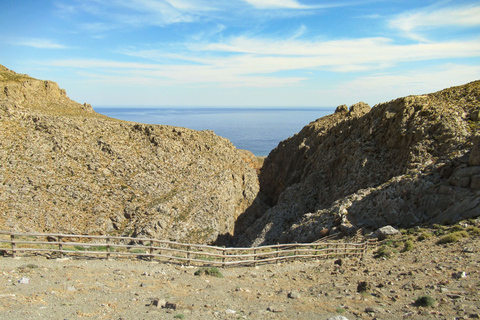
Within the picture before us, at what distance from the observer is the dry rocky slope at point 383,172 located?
2225 cm

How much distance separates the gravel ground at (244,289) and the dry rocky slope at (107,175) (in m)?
18.7

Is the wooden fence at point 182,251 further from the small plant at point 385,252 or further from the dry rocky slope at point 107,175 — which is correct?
the dry rocky slope at point 107,175

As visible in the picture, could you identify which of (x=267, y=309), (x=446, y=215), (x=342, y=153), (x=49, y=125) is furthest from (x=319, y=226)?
(x=49, y=125)

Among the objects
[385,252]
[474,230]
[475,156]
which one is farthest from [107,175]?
[475,156]

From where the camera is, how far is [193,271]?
15.6 meters

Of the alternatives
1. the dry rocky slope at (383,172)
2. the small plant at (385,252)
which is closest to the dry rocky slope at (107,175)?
the dry rocky slope at (383,172)

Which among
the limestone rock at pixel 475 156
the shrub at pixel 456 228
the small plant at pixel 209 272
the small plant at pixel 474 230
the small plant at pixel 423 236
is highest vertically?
the limestone rock at pixel 475 156

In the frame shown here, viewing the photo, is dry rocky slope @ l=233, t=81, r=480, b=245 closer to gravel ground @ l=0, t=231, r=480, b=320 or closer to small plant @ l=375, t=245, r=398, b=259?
small plant @ l=375, t=245, r=398, b=259

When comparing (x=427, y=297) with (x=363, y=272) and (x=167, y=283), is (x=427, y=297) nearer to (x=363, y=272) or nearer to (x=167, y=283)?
(x=363, y=272)

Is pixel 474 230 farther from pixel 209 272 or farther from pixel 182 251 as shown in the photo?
pixel 182 251

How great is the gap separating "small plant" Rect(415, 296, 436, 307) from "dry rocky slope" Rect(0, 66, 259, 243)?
26.7m

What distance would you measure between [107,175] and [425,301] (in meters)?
35.0

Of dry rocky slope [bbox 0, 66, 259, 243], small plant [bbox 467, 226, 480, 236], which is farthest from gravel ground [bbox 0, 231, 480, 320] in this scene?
dry rocky slope [bbox 0, 66, 259, 243]

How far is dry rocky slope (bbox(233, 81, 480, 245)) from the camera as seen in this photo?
22.2 metres
